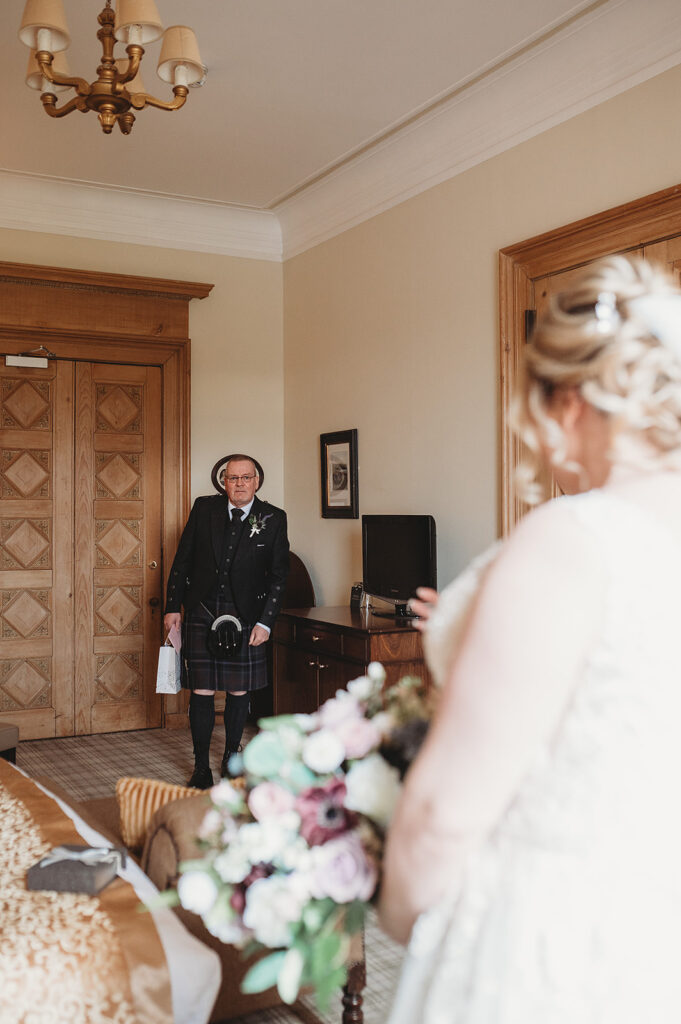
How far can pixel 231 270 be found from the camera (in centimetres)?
651

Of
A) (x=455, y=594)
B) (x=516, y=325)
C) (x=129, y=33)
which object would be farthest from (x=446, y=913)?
(x=516, y=325)

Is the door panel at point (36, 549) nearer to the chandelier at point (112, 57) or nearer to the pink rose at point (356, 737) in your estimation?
the chandelier at point (112, 57)

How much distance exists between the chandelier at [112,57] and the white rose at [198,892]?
276cm

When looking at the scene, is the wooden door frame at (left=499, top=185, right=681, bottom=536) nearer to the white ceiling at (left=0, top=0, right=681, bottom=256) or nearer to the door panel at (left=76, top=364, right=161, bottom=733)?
the white ceiling at (left=0, top=0, right=681, bottom=256)

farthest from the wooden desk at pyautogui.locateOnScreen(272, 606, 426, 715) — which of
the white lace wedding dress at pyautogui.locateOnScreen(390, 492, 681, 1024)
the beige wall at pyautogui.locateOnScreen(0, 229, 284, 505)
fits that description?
the white lace wedding dress at pyautogui.locateOnScreen(390, 492, 681, 1024)

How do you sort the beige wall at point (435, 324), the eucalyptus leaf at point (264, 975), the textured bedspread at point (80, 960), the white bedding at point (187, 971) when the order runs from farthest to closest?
the beige wall at point (435, 324) < the white bedding at point (187, 971) < the textured bedspread at point (80, 960) < the eucalyptus leaf at point (264, 975)

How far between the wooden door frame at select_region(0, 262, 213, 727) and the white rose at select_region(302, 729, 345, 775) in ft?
17.0

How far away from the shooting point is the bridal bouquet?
1.07m

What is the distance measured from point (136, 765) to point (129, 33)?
3770 mm

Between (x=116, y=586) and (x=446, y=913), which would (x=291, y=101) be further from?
(x=446, y=913)

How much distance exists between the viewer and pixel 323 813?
3.66 feet

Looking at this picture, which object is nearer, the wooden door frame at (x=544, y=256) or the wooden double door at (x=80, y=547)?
the wooden door frame at (x=544, y=256)

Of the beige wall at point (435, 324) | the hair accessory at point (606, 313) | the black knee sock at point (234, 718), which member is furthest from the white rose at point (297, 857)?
the black knee sock at point (234, 718)

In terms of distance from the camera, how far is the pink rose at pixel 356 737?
1.14 meters
